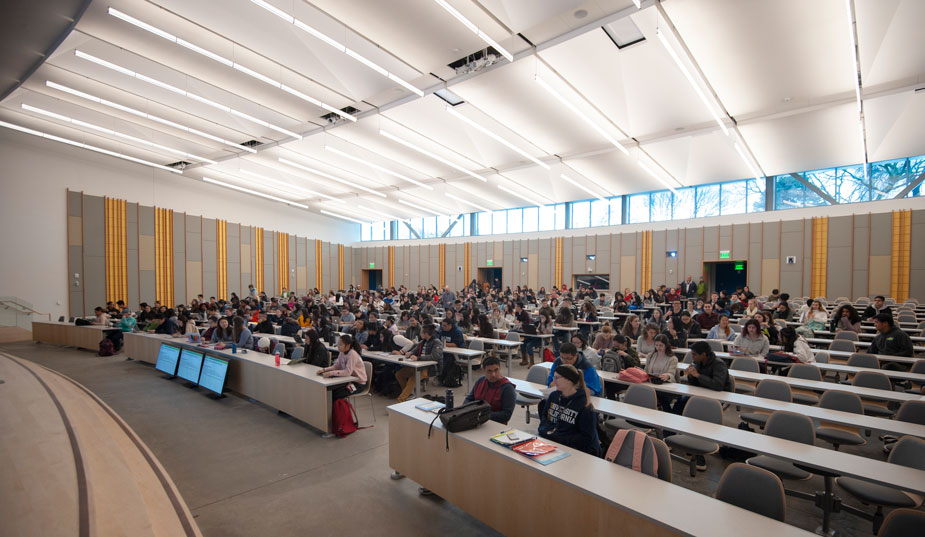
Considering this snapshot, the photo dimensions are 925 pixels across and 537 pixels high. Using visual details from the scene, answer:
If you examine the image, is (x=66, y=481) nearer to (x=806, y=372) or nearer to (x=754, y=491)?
(x=754, y=491)

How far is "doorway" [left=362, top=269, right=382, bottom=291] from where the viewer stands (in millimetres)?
29594

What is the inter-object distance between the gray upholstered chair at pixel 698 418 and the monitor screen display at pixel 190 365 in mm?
7812

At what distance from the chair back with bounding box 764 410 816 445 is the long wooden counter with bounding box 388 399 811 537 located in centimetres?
175

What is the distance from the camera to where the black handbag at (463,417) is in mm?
3373

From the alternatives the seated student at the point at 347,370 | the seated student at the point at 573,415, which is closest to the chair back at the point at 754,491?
the seated student at the point at 573,415

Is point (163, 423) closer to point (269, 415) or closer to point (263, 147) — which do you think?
point (269, 415)

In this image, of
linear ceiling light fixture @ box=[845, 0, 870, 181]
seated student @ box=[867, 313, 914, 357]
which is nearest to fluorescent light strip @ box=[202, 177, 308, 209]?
linear ceiling light fixture @ box=[845, 0, 870, 181]

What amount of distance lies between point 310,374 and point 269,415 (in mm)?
1139

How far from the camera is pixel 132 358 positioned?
10.0 m

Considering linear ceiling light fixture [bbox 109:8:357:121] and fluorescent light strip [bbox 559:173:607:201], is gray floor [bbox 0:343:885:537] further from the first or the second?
fluorescent light strip [bbox 559:173:607:201]

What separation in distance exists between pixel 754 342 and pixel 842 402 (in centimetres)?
252

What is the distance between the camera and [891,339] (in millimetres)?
6348

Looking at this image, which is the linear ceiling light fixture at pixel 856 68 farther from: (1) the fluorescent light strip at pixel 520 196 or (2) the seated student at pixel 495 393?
(1) the fluorescent light strip at pixel 520 196

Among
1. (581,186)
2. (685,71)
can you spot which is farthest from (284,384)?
(581,186)
